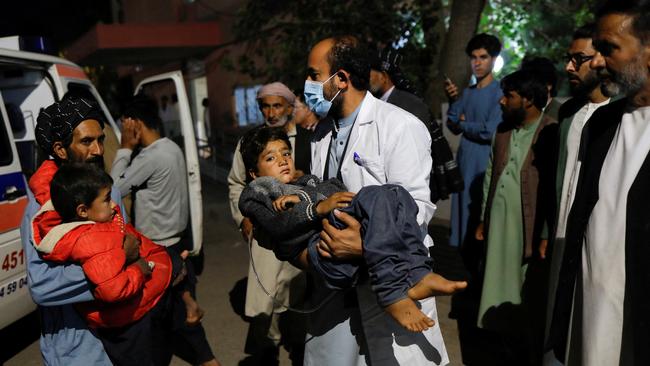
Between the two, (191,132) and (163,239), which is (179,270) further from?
(191,132)

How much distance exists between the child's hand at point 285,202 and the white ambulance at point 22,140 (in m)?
2.43

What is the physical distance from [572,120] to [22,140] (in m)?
4.65

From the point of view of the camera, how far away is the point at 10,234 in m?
4.03

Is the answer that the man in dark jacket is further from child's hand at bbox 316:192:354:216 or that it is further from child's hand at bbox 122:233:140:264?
child's hand at bbox 122:233:140:264

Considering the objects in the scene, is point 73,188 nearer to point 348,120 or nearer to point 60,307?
point 60,307

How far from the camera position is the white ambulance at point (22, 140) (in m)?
4.01

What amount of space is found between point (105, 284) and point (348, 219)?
104 centimetres

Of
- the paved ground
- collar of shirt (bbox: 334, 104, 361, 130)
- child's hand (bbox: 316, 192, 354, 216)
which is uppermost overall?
collar of shirt (bbox: 334, 104, 361, 130)

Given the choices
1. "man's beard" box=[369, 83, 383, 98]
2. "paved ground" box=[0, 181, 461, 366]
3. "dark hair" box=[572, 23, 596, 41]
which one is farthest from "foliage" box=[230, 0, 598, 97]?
"dark hair" box=[572, 23, 596, 41]

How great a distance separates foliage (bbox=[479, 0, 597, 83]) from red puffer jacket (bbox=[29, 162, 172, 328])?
12145 millimetres

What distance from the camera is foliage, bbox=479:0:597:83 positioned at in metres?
13.6

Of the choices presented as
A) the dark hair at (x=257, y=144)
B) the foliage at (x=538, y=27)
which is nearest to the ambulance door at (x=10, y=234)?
the dark hair at (x=257, y=144)

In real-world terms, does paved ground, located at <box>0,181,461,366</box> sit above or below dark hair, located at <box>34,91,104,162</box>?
below

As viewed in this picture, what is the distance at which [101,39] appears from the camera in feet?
53.9
